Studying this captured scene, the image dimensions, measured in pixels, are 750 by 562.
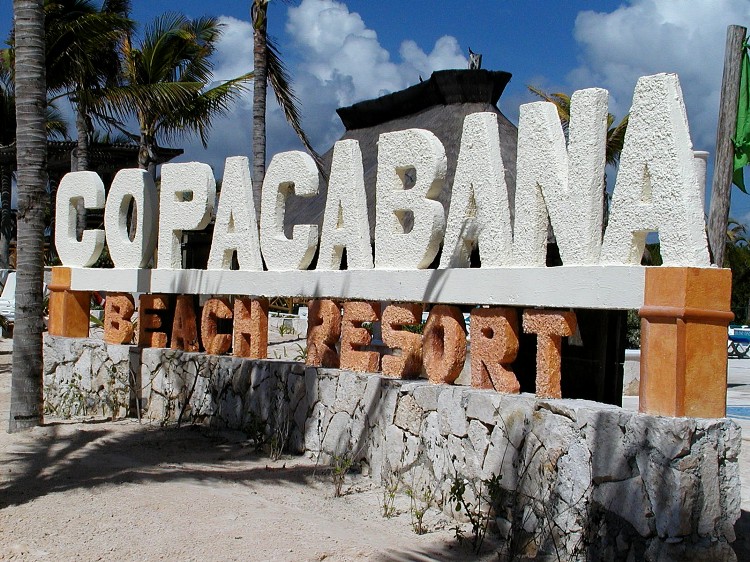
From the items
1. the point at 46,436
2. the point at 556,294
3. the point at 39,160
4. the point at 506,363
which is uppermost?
the point at 39,160

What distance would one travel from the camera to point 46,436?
32.3ft

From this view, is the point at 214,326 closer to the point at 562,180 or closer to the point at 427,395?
the point at 427,395

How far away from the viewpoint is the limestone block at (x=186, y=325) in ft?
35.9

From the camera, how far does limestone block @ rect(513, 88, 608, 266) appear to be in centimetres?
643

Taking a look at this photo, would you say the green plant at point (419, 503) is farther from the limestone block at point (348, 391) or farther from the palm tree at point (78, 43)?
the palm tree at point (78, 43)

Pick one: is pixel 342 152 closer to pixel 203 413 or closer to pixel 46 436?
pixel 203 413

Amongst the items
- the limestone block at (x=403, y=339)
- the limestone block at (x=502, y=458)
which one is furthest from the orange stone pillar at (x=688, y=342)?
the limestone block at (x=403, y=339)

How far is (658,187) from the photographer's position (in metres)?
5.98

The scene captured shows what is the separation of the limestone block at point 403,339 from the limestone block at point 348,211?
633mm

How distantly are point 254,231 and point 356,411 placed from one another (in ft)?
8.42

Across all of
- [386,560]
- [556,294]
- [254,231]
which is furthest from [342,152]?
[386,560]

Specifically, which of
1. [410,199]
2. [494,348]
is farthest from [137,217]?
[494,348]

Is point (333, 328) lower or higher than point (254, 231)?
lower

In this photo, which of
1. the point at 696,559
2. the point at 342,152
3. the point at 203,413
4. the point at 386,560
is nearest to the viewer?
the point at 696,559
